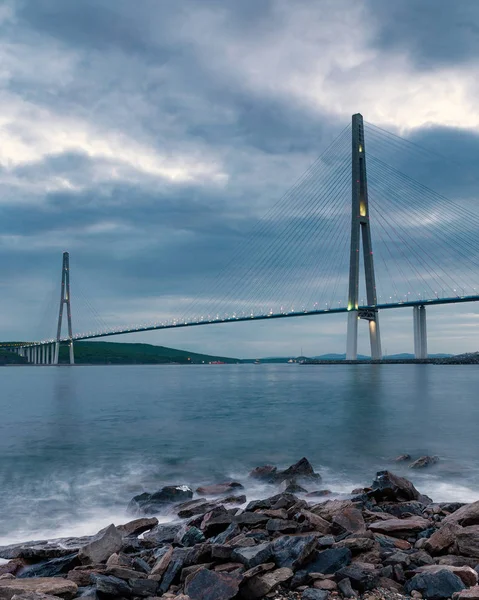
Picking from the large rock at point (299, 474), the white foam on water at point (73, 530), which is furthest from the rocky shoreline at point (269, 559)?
the large rock at point (299, 474)

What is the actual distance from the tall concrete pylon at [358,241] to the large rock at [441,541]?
171 ft

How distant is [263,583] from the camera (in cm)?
376

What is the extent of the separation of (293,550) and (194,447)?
10.4m

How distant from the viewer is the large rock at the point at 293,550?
405 centimetres

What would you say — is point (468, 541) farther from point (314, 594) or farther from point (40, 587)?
point (40, 587)

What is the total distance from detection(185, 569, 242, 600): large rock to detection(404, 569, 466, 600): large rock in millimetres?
1254

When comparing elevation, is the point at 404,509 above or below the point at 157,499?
above

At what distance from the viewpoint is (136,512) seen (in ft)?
24.3

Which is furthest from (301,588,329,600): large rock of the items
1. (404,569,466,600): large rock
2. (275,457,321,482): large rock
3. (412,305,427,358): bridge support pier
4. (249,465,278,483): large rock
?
(412,305,427,358): bridge support pier

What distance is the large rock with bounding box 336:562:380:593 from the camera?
3.79m

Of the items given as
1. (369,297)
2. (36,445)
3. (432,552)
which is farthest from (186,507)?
(369,297)

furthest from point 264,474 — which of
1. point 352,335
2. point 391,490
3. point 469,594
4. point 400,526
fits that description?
point 352,335

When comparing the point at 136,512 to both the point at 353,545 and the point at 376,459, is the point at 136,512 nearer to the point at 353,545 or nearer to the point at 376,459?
the point at 353,545

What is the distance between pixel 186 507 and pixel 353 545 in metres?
3.39
